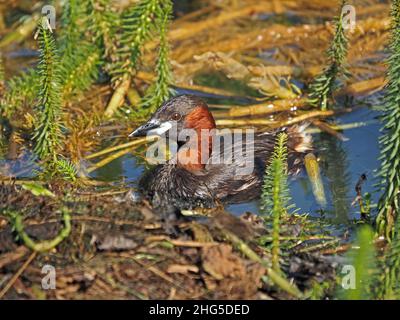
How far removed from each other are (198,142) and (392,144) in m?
2.15

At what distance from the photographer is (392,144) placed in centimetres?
548

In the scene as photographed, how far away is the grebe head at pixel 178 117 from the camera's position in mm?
7137

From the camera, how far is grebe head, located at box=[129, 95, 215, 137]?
7137mm

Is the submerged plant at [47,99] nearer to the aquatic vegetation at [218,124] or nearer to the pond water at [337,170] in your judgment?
the aquatic vegetation at [218,124]

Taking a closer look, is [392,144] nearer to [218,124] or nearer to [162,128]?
[162,128]

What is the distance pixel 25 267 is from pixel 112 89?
3.73 metres

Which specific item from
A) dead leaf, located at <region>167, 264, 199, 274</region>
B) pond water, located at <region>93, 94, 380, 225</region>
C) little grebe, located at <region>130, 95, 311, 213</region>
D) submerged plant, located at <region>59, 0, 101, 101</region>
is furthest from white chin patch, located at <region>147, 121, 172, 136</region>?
dead leaf, located at <region>167, 264, 199, 274</region>

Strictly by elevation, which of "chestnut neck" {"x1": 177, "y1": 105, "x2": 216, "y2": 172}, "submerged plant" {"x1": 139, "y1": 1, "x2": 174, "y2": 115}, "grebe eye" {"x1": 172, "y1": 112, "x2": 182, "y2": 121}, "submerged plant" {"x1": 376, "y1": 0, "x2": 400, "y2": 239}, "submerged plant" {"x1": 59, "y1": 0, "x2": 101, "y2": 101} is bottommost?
"submerged plant" {"x1": 376, "y1": 0, "x2": 400, "y2": 239}

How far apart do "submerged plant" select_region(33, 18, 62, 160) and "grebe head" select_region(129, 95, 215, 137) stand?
0.66m

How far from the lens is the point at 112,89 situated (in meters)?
8.48

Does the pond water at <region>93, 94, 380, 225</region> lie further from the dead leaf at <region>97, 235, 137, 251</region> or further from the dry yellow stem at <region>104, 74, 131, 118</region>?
the dead leaf at <region>97, 235, 137, 251</region>
